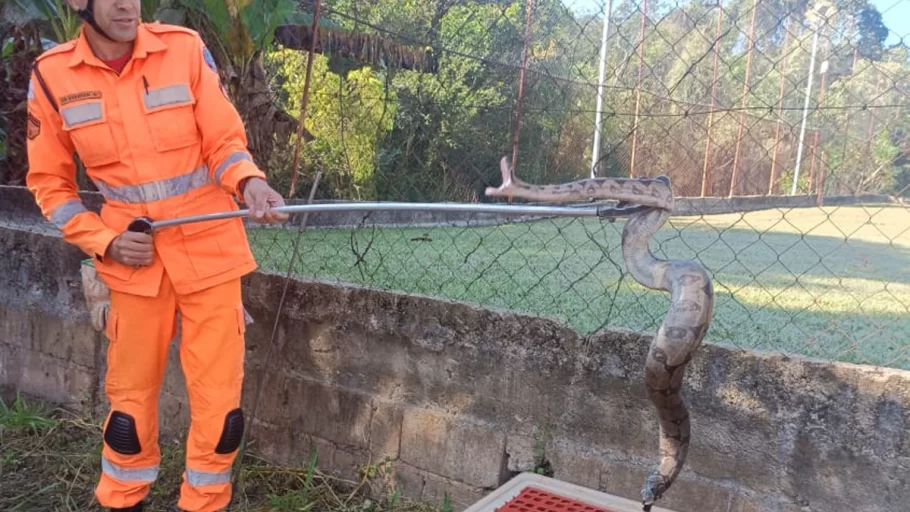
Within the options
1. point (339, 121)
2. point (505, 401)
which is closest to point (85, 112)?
point (505, 401)

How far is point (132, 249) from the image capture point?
2.09 metres

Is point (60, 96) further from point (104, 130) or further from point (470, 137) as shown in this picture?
point (470, 137)

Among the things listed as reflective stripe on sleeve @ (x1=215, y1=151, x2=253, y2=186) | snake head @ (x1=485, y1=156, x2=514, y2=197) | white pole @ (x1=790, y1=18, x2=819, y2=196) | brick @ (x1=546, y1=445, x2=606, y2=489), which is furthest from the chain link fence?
snake head @ (x1=485, y1=156, x2=514, y2=197)

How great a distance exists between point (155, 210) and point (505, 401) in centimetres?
138

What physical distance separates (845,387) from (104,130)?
237 centimetres

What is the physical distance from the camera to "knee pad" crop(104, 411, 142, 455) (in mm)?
2250

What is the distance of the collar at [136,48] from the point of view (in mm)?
2098

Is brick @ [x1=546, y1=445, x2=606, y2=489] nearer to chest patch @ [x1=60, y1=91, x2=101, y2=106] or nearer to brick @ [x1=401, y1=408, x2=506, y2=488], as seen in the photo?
brick @ [x1=401, y1=408, x2=506, y2=488]

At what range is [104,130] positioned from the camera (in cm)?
210

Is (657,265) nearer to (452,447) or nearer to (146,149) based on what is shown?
(452,447)

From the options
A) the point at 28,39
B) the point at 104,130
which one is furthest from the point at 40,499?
the point at 28,39

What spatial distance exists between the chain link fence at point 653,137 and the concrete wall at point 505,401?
249 millimetres

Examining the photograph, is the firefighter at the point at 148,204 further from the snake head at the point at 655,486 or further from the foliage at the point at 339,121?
the foliage at the point at 339,121

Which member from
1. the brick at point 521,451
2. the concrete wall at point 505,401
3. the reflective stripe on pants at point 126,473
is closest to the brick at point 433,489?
the concrete wall at point 505,401
